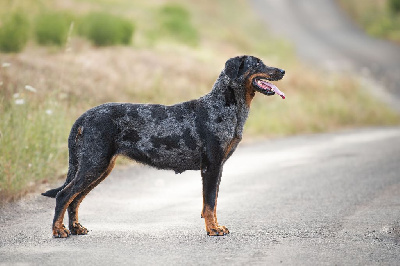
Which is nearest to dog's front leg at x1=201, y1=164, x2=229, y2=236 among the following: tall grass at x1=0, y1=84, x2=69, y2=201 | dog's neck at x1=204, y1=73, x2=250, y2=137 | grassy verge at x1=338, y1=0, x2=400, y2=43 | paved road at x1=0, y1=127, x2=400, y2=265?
paved road at x1=0, y1=127, x2=400, y2=265

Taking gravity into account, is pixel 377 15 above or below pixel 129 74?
above

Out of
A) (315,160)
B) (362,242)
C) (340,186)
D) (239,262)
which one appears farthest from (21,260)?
(315,160)

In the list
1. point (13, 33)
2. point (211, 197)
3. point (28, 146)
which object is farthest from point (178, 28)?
point (211, 197)

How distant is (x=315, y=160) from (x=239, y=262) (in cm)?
792

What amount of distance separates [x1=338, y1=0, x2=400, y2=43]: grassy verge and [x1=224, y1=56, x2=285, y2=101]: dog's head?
106 feet

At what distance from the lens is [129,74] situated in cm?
1942

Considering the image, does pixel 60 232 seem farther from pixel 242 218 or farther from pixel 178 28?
pixel 178 28

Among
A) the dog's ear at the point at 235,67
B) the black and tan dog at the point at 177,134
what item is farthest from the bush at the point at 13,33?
the dog's ear at the point at 235,67

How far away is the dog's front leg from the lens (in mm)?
7598

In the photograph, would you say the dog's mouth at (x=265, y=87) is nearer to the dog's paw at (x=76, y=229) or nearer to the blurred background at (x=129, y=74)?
the dog's paw at (x=76, y=229)

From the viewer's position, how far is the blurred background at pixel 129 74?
11.6 m

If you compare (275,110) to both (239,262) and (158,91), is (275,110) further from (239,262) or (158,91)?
(239,262)

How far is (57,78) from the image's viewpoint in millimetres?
16422

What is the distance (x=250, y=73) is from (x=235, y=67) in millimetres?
172
